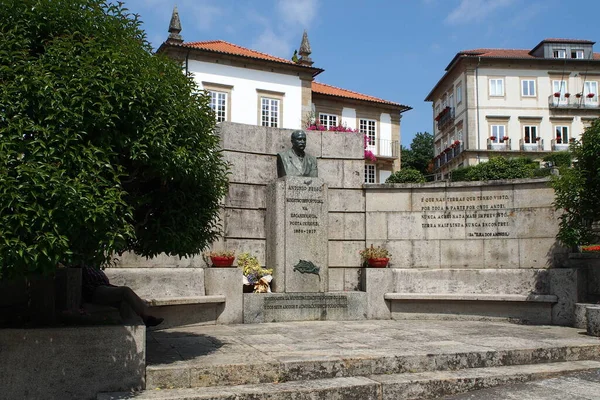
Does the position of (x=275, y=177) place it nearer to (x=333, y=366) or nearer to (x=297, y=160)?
(x=297, y=160)

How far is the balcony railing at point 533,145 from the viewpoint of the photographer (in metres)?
54.4

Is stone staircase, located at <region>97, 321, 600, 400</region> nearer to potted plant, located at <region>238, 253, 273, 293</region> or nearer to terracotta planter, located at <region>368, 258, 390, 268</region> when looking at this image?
potted plant, located at <region>238, 253, 273, 293</region>

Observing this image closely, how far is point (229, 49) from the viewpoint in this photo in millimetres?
40688

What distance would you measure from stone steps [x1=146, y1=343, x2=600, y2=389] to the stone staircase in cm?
1

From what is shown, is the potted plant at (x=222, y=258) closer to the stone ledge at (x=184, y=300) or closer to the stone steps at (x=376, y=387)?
the stone ledge at (x=184, y=300)

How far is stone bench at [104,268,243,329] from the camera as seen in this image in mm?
10082

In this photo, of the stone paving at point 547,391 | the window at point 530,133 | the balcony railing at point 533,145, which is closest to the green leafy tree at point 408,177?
the stone paving at point 547,391

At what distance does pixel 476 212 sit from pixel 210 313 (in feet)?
20.8

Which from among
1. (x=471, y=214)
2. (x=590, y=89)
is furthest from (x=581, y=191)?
(x=590, y=89)

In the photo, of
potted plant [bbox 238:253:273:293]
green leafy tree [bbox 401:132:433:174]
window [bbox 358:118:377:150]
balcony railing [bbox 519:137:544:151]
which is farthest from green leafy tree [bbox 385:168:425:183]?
green leafy tree [bbox 401:132:433:174]

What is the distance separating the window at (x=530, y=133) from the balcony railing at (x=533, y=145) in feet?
1.08

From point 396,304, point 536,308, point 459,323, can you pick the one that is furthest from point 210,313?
point 536,308

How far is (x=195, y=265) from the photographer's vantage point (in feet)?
37.3

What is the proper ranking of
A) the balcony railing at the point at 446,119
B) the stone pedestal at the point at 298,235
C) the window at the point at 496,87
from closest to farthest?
the stone pedestal at the point at 298,235 → the window at the point at 496,87 → the balcony railing at the point at 446,119
